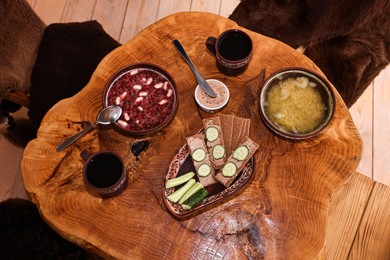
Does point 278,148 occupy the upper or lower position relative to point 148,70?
lower

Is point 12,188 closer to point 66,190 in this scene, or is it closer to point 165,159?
point 66,190

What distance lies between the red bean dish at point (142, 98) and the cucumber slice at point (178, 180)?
24 cm

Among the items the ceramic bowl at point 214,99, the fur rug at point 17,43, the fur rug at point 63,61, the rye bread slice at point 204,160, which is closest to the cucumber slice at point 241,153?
the rye bread slice at point 204,160

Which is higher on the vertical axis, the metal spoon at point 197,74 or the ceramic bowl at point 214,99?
the metal spoon at point 197,74

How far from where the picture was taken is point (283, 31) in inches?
81.7

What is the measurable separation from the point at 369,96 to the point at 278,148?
155 cm

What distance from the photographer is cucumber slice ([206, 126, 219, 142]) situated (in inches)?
59.4

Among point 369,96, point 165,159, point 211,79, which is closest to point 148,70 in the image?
point 211,79

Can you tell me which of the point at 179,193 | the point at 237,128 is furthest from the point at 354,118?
the point at 179,193

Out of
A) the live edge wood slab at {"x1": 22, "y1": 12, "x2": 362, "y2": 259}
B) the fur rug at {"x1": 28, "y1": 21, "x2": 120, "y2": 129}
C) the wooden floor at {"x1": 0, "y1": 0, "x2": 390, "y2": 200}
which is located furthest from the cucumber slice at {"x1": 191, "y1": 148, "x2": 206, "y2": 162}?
the wooden floor at {"x1": 0, "y1": 0, "x2": 390, "y2": 200}

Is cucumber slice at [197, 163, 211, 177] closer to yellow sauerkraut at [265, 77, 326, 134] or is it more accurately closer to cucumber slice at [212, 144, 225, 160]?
cucumber slice at [212, 144, 225, 160]

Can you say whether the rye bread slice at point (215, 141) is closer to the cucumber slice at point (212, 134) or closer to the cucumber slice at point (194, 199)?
the cucumber slice at point (212, 134)

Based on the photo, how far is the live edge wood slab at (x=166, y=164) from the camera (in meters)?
1.45

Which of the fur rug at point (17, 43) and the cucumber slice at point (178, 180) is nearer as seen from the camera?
the cucumber slice at point (178, 180)
